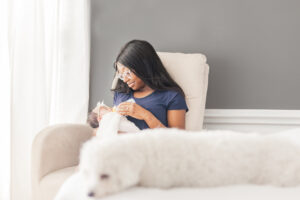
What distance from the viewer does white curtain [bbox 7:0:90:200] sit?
1.53 m

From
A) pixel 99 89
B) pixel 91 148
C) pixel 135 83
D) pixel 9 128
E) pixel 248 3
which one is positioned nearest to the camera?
pixel 91 148

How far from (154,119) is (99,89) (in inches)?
27.0

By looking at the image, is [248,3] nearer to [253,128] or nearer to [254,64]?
[254,64]

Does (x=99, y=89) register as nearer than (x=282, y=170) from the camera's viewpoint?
No

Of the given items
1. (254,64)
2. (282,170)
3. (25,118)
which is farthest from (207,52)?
(282,170)

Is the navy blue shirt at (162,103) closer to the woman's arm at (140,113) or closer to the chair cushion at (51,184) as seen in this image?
the woman's arm at (140,113)

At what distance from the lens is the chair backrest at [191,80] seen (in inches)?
65.4

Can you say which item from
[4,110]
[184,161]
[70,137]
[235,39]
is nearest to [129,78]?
[70,137]

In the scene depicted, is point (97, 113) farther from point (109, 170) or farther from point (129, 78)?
point (109, 170)

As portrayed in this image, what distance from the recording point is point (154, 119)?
1.48 metres

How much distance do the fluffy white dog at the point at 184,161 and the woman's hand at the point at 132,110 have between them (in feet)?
2.77

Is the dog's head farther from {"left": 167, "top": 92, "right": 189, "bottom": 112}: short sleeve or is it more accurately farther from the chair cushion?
{"left": 167, "top": 92, "right": 189, "bottom": 112}: short sleeve

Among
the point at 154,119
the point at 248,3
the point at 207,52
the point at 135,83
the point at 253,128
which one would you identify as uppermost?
the point at 248,3

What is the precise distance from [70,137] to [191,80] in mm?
631
